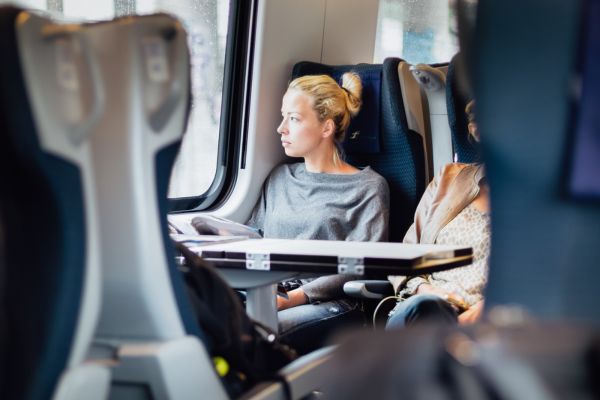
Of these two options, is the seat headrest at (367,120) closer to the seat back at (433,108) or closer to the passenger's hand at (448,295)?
the seat back at (433,108)

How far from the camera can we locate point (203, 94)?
3.98 metres

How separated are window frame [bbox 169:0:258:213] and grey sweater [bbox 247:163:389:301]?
36cm

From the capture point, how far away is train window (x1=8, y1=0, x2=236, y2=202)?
3.83 m

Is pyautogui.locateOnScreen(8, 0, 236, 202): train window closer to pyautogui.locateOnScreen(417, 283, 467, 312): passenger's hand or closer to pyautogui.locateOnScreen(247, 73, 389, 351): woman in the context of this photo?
pyautogui.locateOnScreen(247, 73, 389, 351): woman

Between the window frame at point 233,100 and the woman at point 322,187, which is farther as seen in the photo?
the window frame at point 233,100

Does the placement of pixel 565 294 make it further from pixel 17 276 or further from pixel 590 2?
pixel 17 276

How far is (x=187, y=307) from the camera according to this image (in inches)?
63.2

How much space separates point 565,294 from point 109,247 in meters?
0.81

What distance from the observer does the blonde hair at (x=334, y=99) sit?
3654 mm

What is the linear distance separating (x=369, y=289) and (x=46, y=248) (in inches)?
69.7

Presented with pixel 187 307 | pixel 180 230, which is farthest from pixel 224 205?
pixel 187 307

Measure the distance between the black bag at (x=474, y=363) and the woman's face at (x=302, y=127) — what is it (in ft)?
9.06

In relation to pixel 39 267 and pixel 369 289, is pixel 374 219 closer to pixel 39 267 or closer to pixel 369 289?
pixel 369 289

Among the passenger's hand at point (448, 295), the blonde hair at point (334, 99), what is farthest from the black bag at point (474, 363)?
the blonde hair at point (334, 99)
